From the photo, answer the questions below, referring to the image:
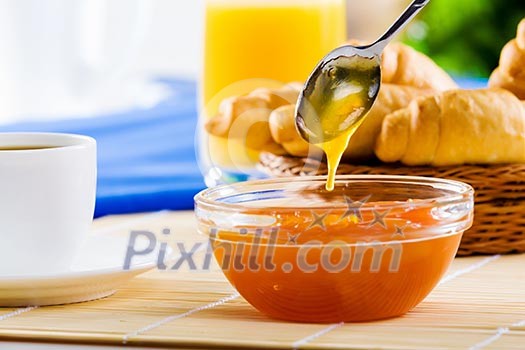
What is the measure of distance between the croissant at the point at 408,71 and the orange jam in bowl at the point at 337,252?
1.64ft

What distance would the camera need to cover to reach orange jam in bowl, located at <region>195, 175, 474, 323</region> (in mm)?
1079

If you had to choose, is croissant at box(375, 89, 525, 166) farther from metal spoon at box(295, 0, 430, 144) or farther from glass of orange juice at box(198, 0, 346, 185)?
glass of orange juice at box(198, 0, 346, 185)

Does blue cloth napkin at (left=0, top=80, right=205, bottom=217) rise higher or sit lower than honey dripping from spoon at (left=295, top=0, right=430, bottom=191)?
lower

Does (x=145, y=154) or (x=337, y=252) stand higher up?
(x=337, y=252)

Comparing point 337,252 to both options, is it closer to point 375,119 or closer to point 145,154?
point 375,119

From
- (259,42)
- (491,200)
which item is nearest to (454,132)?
(491,200)

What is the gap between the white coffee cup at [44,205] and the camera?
4.01 feet

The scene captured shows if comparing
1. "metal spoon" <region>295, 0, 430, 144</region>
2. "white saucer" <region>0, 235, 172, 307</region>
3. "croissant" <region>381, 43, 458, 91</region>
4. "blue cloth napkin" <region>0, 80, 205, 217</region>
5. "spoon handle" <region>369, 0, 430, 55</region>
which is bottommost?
"blue cloth napkin" <region>0, 80, 205, 217</region>

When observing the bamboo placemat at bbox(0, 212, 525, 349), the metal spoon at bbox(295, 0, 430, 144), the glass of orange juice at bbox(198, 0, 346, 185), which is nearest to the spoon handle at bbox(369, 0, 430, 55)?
the metal spoon at bbox(295, 0, 430, 144)

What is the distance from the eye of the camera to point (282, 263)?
1.09m

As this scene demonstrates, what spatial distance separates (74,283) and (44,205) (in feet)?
0.35

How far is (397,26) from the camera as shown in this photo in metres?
1.27

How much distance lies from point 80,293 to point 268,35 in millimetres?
1008

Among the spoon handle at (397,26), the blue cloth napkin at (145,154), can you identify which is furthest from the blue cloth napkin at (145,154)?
the spoon handle at (397,26)
